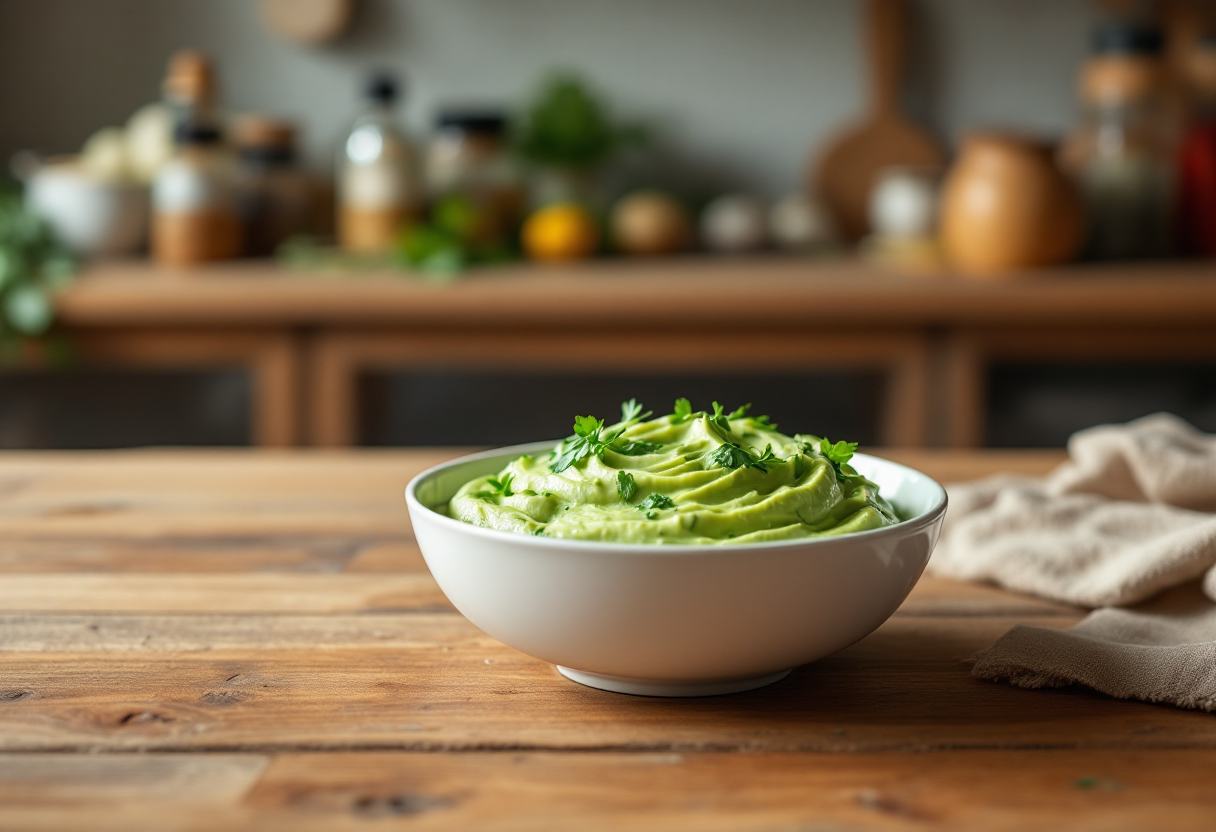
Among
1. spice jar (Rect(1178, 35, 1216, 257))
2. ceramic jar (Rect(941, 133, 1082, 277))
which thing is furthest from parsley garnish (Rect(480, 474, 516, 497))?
spice jar (Rect(1178, 35, 1216, 257))

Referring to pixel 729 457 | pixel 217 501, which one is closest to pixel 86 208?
pixel 217 501

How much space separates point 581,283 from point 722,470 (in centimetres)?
156

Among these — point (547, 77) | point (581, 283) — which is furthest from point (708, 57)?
point (581, 283)

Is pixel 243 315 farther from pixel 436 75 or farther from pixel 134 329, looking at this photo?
pixel 436 75

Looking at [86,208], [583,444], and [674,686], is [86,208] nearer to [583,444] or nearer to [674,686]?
[583,444]

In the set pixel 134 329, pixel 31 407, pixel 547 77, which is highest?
pixel 547 77

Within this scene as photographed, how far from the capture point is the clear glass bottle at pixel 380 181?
2553mm

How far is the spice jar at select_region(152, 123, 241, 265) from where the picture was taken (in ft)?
7.86

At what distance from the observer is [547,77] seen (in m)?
2.90

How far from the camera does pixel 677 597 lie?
2.08ft

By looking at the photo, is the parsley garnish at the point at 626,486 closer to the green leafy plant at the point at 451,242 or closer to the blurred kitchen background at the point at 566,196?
the blurred kitchen background at the point at 566,196

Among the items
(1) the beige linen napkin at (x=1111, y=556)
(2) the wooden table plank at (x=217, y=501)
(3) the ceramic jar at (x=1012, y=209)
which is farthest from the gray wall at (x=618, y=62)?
(1) the beige linen napkin at (x=1111, y=556)

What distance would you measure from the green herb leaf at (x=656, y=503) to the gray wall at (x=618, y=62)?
7.78 feet

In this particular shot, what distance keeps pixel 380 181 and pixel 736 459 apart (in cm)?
197
